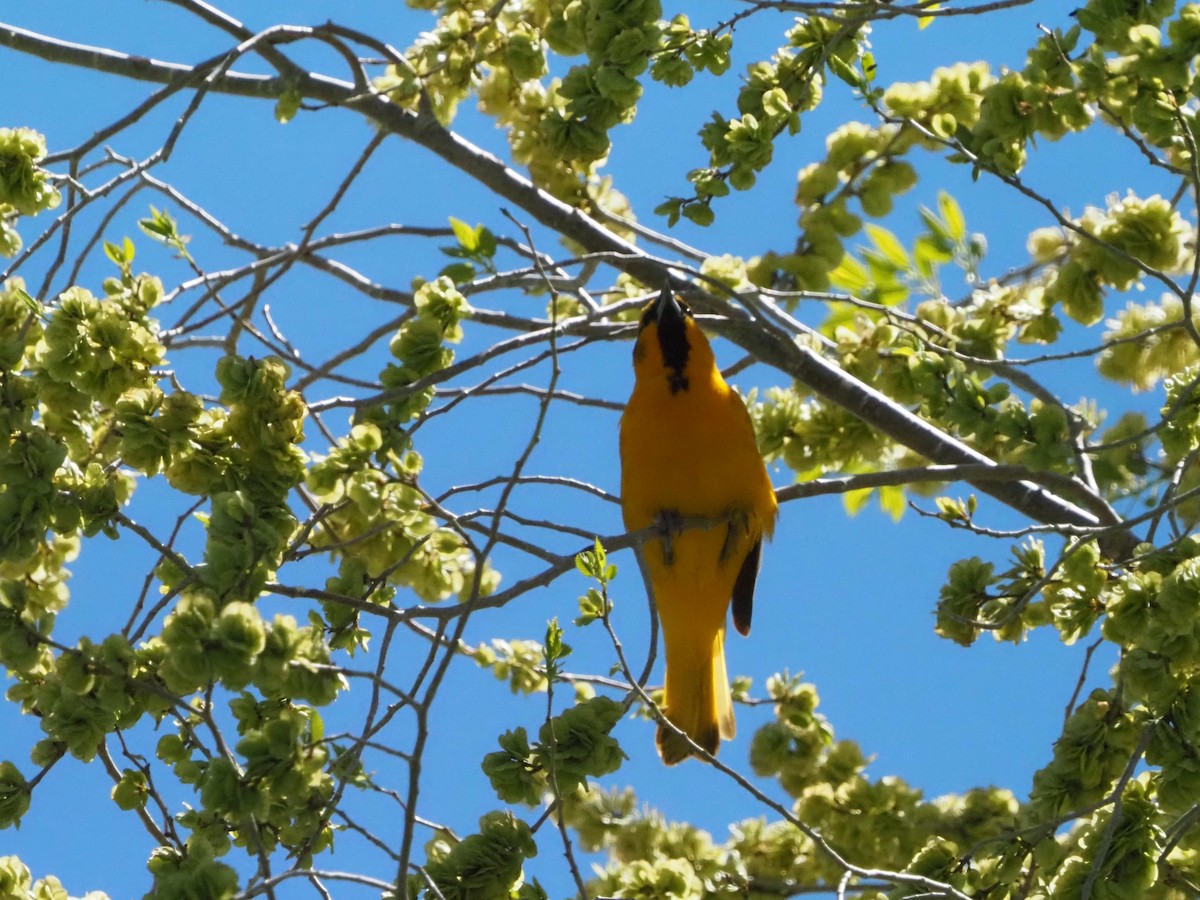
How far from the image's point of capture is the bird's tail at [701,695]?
456 cm

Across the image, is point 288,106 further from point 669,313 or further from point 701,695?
point 701,695

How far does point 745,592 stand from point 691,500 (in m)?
0.60

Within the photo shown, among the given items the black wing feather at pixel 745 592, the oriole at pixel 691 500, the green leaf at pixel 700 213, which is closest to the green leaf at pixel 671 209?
the green leaf at pixel 700 213

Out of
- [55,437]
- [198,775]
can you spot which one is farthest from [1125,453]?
[55,437]

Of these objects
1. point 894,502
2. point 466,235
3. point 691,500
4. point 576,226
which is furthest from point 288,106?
point 894,502

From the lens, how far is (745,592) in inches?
185

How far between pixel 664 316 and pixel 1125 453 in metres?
Result: 1.76

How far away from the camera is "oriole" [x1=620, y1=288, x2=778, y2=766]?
4.20 meters

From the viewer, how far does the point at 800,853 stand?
405cm

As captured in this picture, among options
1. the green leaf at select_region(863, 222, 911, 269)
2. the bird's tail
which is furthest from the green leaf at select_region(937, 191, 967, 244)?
the bird's tail

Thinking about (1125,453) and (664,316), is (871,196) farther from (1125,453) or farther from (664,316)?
(1125,453)

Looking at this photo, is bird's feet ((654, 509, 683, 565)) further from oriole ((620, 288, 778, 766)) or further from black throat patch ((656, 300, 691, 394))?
black throat patch ((656, 300, 691, 394))

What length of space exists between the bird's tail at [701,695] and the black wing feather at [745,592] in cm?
10

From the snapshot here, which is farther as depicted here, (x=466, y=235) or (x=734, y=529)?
(x=734, y=529)
